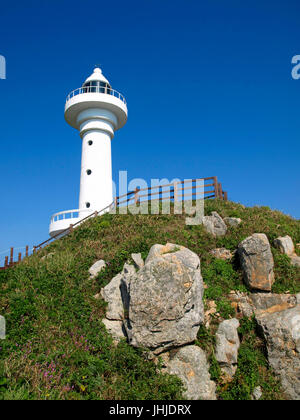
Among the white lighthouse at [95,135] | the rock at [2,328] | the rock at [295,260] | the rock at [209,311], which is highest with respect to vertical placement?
the white lighthouse at [95,135]

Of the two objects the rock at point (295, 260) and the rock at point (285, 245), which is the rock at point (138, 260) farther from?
the rock at point (295, 260)

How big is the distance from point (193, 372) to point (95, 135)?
2152 cm

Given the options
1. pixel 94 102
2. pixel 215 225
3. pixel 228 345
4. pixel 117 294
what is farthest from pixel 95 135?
pixel 228 345

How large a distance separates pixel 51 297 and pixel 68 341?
239 cm

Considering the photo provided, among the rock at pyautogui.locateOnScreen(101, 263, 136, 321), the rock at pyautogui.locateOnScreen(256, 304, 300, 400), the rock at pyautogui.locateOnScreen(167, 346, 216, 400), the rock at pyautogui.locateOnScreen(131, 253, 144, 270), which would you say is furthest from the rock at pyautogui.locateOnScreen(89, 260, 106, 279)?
the rock at pyautogui.locateOnScreen(256, 304, 300, 400)

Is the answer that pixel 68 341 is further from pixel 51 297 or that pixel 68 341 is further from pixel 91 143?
pixel 91 143

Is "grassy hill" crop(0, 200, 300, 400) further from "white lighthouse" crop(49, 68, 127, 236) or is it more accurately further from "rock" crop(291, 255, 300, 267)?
"white lighthouse" crop(49, 68, 127, 236)

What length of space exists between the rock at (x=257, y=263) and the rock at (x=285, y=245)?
1989 millimetres

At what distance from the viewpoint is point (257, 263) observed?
41.2 ft

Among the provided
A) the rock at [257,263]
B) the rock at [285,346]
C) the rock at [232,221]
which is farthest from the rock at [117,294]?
the rock at [232,221]

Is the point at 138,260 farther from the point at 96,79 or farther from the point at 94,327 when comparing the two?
the point at 96,79

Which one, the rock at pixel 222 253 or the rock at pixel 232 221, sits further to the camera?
the rock at pixel 232 221

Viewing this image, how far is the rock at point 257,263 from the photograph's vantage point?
12.4 meters
